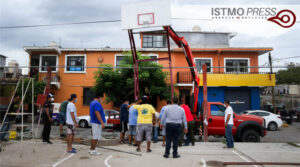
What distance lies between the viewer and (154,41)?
20812 mm

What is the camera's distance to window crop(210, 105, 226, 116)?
9.42 meters

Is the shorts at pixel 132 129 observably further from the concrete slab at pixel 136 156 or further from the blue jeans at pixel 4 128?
the blue jeans at pixel 4 128

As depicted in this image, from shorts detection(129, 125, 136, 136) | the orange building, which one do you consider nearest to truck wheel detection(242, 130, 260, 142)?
shorts detection(129, 125, 136, 136)

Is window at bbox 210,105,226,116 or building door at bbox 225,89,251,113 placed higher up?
building door at bbox 225,89,251,113

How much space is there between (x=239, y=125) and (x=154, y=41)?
13537 mm

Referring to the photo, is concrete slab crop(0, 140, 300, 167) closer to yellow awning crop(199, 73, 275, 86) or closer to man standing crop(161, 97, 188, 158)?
man standing crop(161, 97, 188, 158)

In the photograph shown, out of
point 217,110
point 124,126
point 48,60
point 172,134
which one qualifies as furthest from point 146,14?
point 48,60

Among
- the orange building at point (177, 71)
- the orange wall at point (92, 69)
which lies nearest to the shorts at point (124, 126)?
the orange building at point (177, 71)

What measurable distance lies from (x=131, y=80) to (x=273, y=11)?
9170 mm

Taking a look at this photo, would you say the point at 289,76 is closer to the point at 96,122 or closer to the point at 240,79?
the point at 240,79

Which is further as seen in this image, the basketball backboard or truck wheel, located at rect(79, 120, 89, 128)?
truck wheel, located at rect(79, 120, 89, 128)

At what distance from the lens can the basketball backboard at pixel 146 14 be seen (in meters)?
8.94

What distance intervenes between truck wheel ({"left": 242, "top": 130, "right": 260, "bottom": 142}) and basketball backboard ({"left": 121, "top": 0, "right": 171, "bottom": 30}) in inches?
214

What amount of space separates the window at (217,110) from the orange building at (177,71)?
8.79 m
